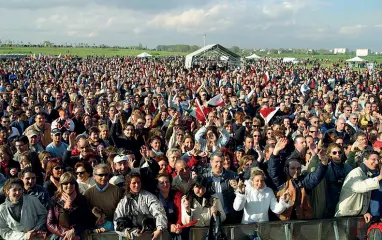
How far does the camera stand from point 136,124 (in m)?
8.66

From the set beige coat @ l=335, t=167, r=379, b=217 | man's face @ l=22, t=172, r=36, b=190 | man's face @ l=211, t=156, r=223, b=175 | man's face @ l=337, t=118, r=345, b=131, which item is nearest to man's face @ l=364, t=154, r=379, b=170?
beige coat @ l=335, t=167, r=379, b=217

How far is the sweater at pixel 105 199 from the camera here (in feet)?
15.8

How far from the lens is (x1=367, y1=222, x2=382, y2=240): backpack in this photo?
16.5 feet

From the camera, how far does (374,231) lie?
200 inches

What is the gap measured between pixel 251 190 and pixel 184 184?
94cm

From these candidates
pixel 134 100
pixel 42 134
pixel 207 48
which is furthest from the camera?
pixel 207 48

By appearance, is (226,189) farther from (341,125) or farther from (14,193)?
(341,125)

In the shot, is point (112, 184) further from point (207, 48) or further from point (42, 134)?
point (207, 48)

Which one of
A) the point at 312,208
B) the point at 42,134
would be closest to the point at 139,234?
the point at 312,208

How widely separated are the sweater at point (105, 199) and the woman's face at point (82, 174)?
1.47 ft

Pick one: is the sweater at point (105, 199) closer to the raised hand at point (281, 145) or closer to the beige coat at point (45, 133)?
the raised hand at point (281, 145)

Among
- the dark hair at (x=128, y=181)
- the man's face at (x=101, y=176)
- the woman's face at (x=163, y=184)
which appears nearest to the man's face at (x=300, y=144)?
the woman's face at (x=163, y=184)

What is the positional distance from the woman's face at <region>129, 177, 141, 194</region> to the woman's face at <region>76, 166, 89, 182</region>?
0.95m

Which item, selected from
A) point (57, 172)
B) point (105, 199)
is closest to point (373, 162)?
point (105, 199)
